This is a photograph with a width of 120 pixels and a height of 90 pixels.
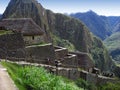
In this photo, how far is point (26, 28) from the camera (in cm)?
4472

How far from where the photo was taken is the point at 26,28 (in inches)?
1761

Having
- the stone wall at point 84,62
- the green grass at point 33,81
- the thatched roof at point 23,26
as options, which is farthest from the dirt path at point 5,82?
the stone wall at point 84,62

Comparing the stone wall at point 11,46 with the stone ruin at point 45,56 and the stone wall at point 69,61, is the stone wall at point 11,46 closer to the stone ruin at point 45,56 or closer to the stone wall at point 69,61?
the stone ruin at point 45,56

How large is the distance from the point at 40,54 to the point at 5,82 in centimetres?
2110

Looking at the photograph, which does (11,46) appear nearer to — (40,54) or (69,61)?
(40,54)

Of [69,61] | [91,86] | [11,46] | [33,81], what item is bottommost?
[91,86]

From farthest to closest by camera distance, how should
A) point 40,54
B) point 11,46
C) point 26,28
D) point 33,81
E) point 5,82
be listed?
point 26,28, point 40,54, point 11,46, point 33,81, point 5,82

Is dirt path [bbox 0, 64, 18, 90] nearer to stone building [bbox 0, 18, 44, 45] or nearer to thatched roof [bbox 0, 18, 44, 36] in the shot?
stone building [bbox 0, 18, 44, 45]

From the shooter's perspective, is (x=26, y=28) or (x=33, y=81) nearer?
(x=33, y=81)

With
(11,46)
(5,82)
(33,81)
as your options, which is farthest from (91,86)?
(5,82)

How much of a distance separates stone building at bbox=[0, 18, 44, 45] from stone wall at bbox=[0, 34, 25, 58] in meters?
5.16

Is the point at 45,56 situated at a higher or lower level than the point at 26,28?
lower

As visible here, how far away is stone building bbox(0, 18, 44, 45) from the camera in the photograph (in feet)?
144

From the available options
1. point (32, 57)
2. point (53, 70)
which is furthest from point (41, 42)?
point (53, 70)
